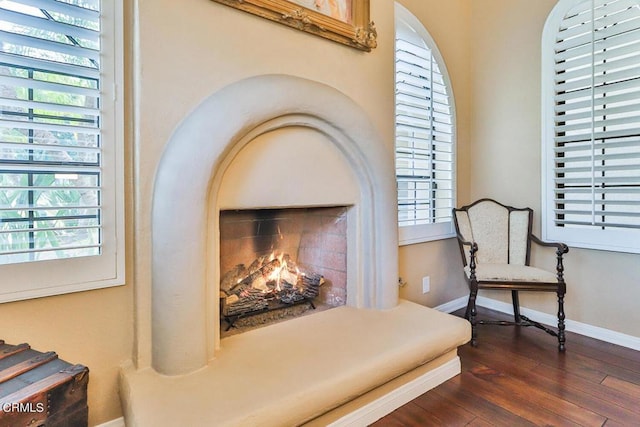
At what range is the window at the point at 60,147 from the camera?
4.08 ft

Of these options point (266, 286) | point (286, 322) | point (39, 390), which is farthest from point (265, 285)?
point (39, 390)

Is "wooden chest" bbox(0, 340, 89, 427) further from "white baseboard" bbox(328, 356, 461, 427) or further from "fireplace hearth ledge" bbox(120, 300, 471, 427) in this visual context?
"white baseboard" bbox(328, 356, 461, 427)

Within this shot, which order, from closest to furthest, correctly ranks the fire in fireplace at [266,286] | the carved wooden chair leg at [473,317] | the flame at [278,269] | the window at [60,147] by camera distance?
the window at [60,147], the fire in fireplace at [266,286], the flame at [278,269], the carved wooden chair leg at [473,317]

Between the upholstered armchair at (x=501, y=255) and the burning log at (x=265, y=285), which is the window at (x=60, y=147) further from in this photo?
the upholstered armchair at (x=501, y=255)

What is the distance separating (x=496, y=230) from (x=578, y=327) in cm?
92

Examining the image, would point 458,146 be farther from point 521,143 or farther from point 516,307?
point 516,307

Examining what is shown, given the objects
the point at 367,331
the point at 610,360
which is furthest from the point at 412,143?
the point at 610,360

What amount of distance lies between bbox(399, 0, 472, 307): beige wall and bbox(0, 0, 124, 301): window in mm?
2037

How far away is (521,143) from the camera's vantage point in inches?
114

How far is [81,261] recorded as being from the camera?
138cm

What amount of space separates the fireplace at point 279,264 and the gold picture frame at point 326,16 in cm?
105

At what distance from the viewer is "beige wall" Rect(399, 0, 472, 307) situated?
109 inches

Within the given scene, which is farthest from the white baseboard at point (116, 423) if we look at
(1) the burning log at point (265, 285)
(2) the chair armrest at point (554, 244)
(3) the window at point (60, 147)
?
(2) the chair armrest at point (554, 244)

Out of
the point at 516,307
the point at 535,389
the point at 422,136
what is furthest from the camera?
the point at 422,136
